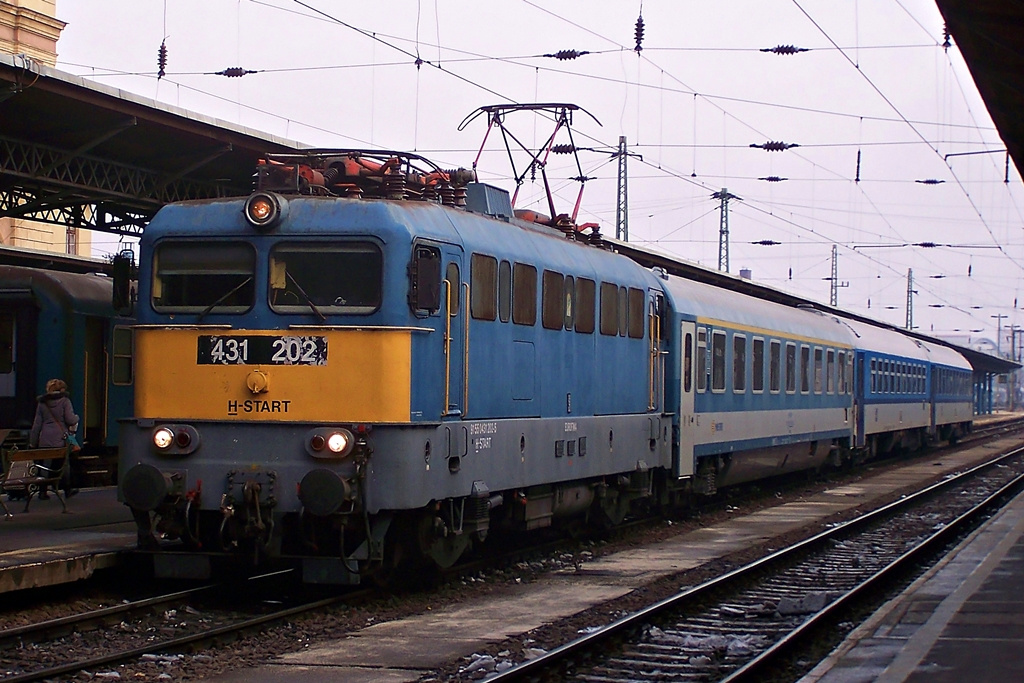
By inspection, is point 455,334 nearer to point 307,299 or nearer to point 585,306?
point 307,299

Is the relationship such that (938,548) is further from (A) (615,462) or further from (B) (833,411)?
(B) (833,411)

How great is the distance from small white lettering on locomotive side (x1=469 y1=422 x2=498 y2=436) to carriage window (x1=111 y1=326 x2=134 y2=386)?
23.1ft

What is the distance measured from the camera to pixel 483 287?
12539 mm

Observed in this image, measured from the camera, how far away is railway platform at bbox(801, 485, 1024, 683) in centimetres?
876

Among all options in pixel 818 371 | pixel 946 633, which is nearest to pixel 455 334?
pixel 946 633

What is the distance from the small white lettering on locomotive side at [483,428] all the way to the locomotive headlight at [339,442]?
59.9 inches

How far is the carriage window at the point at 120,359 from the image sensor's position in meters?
18.2

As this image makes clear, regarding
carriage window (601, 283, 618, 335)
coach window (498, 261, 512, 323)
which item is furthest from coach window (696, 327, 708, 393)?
coach window (498, 261, 512, 323)

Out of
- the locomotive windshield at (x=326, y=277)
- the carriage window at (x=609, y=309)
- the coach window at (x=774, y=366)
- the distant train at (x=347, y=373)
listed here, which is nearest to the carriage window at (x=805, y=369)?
the coach window at (x=774, y=366)

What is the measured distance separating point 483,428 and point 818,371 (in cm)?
1665

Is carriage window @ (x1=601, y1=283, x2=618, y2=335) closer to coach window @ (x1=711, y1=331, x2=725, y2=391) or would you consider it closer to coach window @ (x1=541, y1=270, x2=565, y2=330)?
coach window @ (x1=541, y1=270, x2=565, y2=330)

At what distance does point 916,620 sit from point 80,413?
12.9 m

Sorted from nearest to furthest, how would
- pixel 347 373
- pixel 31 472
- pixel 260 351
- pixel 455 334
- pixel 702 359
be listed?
pixel 347 373, pixel 260 351, pixel 455 334, pixel 31 472, pixel 702 359

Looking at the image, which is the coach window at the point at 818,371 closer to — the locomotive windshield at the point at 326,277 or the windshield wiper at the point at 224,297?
the locomotive windshield at the point at 326,277
